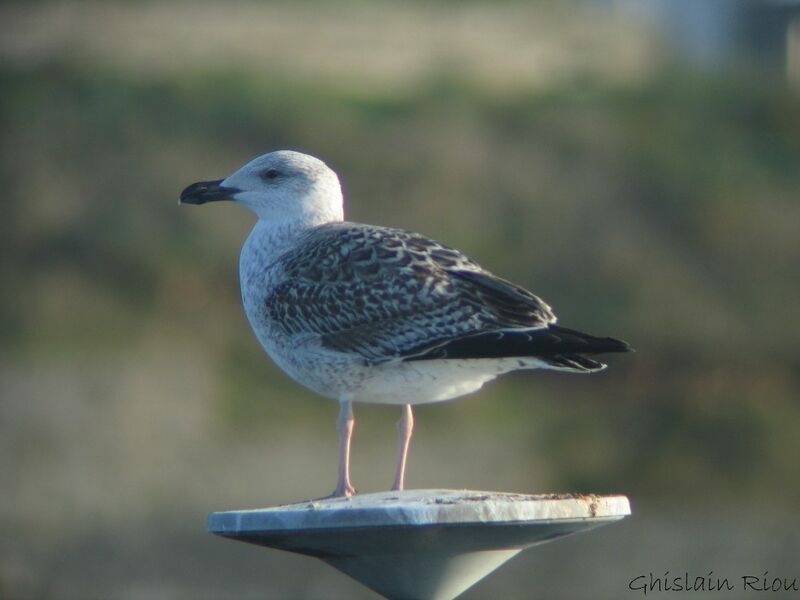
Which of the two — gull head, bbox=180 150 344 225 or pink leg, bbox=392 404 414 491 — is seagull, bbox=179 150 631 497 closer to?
pink leg, bbox=392 404 414 491

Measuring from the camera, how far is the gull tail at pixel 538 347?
5.07 metres

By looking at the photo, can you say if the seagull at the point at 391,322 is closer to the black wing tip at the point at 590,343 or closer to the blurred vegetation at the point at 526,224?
the black wing tip at the point at 590,343

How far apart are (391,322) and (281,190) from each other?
3.06 feet

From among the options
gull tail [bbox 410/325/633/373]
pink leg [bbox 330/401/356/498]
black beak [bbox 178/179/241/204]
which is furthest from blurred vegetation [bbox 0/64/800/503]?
gull tail [bbox 410/325/633/373]

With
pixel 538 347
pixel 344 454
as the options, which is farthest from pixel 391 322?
pixel 538 347

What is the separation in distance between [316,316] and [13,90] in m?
16.7

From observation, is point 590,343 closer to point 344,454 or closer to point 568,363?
point 568,363

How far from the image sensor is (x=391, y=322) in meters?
5.59

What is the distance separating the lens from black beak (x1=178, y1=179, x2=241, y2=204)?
628 cm

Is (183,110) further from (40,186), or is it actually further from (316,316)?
(316,316)

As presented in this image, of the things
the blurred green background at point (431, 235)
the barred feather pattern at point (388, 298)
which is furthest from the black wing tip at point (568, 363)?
the blurred green background at point (431, 235)

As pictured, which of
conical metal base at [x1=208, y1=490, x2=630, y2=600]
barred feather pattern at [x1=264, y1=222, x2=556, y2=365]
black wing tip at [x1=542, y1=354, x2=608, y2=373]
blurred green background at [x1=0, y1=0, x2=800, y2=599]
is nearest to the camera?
conical metal base at [x1=208, y1=490, x2=630, y2=600]

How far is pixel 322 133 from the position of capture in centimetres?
2061

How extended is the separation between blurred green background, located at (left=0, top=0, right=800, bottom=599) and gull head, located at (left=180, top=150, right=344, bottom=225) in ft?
27.6
